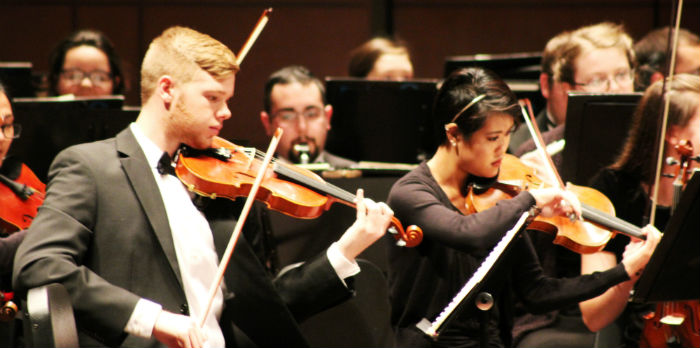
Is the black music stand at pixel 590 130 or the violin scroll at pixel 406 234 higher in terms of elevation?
the black music stand at pixel 590 130

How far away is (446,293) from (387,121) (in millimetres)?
1417

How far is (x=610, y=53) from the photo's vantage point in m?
3.26

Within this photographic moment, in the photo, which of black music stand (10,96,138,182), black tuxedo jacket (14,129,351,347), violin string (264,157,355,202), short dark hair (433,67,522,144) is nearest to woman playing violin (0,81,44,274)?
black music stand (10,96,138,182)

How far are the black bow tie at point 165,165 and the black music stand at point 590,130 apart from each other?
48.5 inches

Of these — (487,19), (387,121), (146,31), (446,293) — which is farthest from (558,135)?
(146,31)

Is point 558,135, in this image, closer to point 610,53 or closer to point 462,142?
point 610,53

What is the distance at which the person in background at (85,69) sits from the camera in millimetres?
3533

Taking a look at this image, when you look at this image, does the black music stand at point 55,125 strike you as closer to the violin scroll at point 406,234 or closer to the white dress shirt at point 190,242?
the white dress shirt at point 190,242

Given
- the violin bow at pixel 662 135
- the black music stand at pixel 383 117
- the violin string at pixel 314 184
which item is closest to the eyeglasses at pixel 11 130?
the violin string at pixel 314 184

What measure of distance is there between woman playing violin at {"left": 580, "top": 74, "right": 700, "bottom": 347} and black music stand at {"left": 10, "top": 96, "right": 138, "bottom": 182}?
148 cm

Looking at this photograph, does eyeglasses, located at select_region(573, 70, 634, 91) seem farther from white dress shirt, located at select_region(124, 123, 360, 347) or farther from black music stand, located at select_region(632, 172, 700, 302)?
white dress shirt, located at select_region(124, 123, 360, 347)

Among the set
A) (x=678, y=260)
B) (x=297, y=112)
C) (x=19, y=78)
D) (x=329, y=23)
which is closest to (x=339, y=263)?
(x=678, y=260)

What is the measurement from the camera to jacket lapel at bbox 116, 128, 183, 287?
2.07 m

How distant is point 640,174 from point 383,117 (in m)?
1.19
